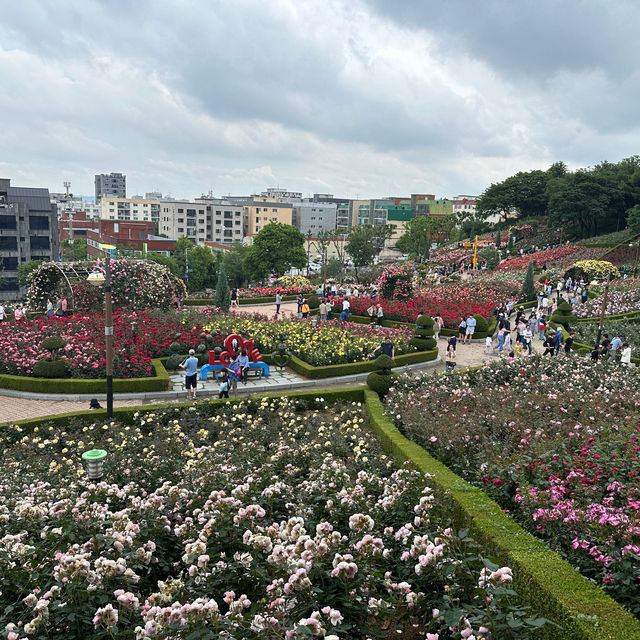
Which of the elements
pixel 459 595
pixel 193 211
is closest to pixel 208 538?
pixel 459 595

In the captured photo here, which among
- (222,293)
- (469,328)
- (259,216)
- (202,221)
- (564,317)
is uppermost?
(259,216)

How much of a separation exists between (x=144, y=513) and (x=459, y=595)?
334 cm

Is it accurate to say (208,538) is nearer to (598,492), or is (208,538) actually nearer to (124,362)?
(598,492)

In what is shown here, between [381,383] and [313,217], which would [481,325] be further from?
[313,217]

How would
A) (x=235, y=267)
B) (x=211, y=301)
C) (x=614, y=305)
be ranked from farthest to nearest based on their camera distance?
(x=235, y=267), (x=211, y=301), (x=614, y=305)

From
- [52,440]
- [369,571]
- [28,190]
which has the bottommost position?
[52,440]

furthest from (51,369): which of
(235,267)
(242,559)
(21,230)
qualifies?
(21,230)

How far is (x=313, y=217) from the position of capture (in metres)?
124

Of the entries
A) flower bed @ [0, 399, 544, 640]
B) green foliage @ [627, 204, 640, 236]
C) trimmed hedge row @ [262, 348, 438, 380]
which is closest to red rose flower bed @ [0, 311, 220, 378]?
trimmed hedge row @ [262, 348, 438, 380]

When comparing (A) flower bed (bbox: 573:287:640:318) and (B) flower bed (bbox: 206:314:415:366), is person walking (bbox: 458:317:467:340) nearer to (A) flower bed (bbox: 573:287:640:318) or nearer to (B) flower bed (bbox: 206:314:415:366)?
(B) flower bed (bbox: 206:314:415:366)

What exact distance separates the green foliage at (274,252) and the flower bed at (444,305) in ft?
90.4

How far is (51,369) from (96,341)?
2199 millimetres

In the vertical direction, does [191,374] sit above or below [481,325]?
below

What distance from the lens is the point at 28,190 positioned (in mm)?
62031
